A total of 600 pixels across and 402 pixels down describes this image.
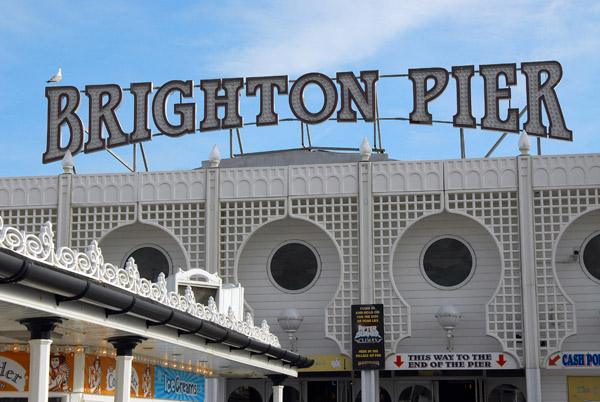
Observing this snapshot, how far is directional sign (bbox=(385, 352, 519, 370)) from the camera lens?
28.6 m

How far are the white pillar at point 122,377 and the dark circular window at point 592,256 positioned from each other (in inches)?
743

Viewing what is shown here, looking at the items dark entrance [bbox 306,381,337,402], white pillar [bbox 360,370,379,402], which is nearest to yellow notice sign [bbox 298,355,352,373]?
white pillar [bbox 360,370,379,402]

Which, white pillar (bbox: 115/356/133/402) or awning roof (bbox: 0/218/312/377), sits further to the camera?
white pillar (bbox: 115/356/133/402)

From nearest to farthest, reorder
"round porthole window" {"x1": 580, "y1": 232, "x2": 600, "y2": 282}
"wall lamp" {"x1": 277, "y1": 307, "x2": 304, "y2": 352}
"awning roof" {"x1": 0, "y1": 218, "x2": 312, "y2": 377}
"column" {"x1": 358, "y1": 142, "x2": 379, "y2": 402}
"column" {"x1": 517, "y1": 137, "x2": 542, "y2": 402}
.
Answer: "awning roof" {"x1": 0, "y1": 218, "x2": 312, "y2": 377} → "column" {"x1": 517, "y1": 137, "x2": 542, "y2": 402} → "column" {"x1": 358, "y1": 142, "x2": 379, "y2": 402} → "round porthole window" {"x1": 580, "y1": 232, "x2": 600, "y2": 282} → "wall lamp" {"x1": 277, "y1": 307, "x2": 304, "y2": 352}

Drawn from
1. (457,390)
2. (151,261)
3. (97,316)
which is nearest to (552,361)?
(457,390)

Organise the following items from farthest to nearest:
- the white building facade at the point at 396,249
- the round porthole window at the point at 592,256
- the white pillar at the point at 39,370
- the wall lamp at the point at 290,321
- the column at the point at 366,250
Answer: the wall lamp at the point at 290,321
the round porthole window at the point at 592,256
the column at the point at 366,250
the white building facade at the point at 396,249
the white pillar at the point at 39,370

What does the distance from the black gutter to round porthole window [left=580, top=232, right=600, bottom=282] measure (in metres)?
15.6

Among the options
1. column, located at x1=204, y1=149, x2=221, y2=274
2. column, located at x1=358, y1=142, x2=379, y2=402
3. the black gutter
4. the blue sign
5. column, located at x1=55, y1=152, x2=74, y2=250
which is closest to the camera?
the black gutter

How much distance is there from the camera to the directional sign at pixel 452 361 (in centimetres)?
2862

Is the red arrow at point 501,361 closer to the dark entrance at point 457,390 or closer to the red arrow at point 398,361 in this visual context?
the dark entrance at point 457,390

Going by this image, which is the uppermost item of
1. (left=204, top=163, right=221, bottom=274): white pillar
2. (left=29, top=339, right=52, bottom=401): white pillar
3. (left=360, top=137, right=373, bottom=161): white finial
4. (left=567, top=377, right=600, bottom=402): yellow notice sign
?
(left=360, top=137, right=373, bottom=161): white finial

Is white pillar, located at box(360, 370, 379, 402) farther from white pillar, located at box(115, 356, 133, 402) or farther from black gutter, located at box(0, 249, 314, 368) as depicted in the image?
white pillar, located at box(115, 356, 133, 402)

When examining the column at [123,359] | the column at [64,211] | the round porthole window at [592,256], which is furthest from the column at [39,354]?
the round porthole window at [592,256]

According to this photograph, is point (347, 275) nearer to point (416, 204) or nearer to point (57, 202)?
point (416, 204)
